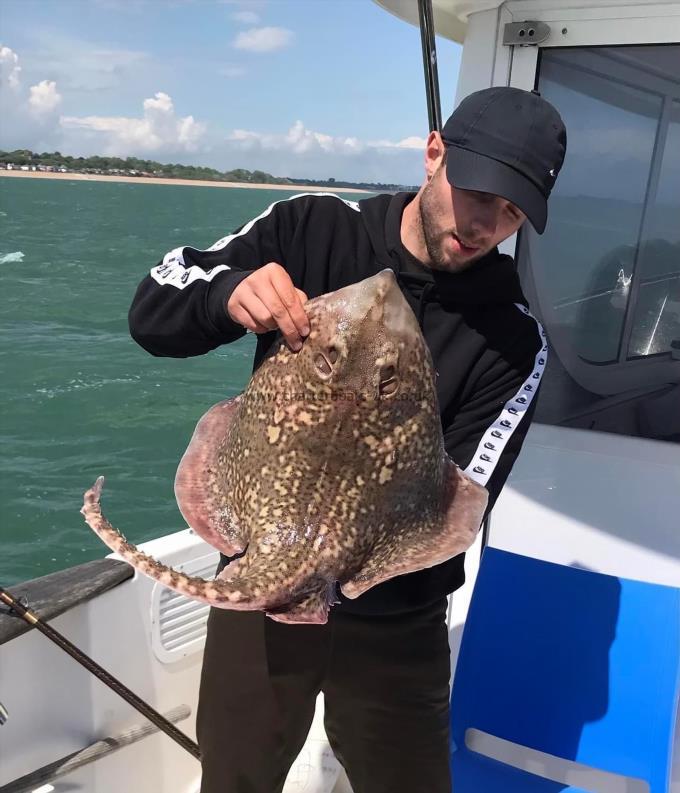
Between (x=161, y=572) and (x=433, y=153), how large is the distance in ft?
5.11

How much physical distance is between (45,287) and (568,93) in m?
26.6

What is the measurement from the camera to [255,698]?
8.11 ft

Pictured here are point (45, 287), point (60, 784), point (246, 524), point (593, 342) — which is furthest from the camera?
point (45, 287)

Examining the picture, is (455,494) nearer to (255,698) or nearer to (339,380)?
(339,380)

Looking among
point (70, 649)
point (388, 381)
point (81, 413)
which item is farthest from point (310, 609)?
point (81, 413)

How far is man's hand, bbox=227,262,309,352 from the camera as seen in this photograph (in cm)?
182

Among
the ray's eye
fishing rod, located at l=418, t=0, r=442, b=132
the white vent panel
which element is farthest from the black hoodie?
the white vent panel

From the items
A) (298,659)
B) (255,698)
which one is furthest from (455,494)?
(255,698)

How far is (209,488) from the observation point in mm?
2061

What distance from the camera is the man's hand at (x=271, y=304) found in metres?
1.82

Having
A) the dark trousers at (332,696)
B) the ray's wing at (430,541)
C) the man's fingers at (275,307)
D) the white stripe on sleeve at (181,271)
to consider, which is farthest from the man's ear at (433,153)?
the dark trousers at (332,696)

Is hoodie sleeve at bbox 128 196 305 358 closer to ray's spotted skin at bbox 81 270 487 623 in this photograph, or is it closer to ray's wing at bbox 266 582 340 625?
ray's spotted skin at bbox 81 270 487 623

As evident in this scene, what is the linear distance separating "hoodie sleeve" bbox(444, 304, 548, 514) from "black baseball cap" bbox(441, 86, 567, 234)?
52cm

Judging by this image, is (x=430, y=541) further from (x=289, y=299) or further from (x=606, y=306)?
(x=606, y=306)
